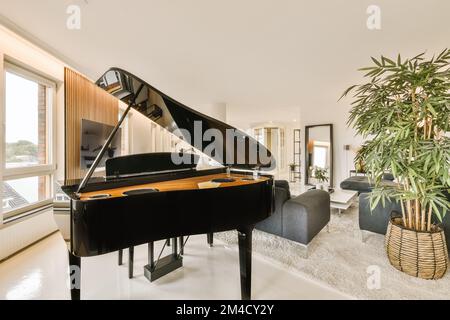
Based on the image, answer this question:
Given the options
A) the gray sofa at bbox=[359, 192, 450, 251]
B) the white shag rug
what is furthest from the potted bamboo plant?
the gray sofa at bbox=[359, 192, 450, 251]

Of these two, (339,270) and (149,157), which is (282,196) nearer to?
(339,270)

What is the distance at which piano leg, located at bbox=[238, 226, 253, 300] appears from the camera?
1529 mm

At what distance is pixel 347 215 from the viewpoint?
351 cm

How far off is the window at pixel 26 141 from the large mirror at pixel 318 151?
579 cm

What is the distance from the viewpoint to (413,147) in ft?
5.48

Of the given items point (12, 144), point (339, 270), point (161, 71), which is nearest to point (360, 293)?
point (339, 270)

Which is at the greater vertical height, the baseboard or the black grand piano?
the black grand piano

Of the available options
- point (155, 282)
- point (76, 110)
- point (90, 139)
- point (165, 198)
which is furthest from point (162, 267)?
point (76, 110)

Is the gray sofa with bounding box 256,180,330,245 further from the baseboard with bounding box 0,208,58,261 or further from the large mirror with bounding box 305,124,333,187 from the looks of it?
the large mirror with bounding box 305,124,333,187

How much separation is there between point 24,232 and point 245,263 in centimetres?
284

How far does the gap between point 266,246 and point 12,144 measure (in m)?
3.46

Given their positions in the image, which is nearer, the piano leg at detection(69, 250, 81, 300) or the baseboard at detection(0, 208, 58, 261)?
the piano leg at detection(69, 250, 81, 300)

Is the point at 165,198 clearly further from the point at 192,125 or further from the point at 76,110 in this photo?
the point at 76,110

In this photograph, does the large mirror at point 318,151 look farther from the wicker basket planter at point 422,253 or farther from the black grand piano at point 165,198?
the black grand piano at point 165,198
